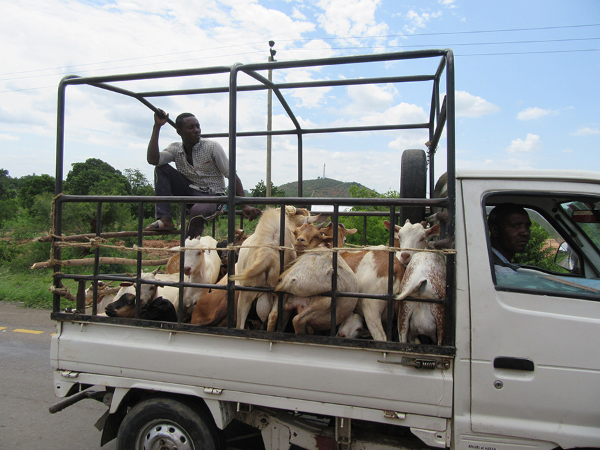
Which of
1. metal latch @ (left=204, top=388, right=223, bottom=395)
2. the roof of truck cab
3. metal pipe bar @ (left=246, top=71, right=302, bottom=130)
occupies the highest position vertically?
metal pipe bar @ (left=246, top=71, right=302, bottom=130)

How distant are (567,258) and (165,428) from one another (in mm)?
3005

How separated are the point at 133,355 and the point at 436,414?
1830 mm

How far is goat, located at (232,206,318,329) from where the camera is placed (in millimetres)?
2639

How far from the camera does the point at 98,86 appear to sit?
333cm

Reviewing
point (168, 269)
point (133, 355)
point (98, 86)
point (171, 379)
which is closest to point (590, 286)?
point (171, 379)

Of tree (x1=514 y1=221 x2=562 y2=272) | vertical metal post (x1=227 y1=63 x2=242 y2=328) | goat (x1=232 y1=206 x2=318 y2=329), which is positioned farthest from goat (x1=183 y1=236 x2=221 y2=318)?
tree (x1=514 y1=221 x2=562 y2=272)

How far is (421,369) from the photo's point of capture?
215 centimetres

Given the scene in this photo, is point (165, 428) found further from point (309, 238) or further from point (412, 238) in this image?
point (412, 238)

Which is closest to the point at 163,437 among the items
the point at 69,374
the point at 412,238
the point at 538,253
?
the point at 69,374

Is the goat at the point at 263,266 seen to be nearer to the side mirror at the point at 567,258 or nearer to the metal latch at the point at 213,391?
the metal latch at the point at 213,391

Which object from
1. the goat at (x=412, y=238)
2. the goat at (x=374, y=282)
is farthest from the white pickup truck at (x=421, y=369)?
the goat at (x=412, y=238)

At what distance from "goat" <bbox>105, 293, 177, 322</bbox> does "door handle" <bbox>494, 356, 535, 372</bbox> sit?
2.19 metres

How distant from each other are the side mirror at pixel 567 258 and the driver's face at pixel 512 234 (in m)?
0.40

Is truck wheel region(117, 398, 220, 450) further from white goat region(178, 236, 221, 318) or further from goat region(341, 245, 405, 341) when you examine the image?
goat region(341, 245, 405, 341)
